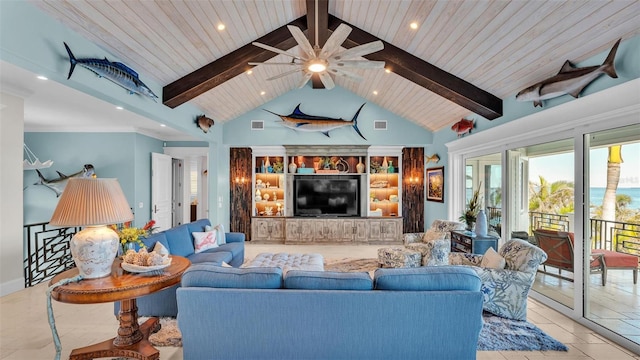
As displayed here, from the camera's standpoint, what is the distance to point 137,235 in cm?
253

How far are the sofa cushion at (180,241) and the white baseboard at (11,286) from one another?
1.94 metres

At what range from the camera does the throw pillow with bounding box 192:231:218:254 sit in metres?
4.32

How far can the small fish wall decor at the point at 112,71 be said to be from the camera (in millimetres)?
2871

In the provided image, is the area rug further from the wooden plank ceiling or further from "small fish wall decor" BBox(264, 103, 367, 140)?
"small fish wall decor" BBox(264, 103, 367, 140)

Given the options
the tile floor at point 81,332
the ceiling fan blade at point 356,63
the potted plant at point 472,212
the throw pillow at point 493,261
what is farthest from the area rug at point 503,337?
the ceiling fan blade at point 356,63

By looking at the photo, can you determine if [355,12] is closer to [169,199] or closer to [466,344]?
[466,344]

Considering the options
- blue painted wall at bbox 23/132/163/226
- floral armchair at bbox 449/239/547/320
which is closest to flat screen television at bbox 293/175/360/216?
blue painted wall at bbox 23/132/163/226

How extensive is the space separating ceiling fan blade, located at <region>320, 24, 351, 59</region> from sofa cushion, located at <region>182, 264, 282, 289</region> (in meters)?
2.22

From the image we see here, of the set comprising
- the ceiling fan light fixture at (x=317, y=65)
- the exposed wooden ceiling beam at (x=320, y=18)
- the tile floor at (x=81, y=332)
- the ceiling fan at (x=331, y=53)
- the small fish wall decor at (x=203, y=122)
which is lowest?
the tile floor at (x=81, y=332)

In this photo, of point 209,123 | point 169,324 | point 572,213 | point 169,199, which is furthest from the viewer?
point 169,199

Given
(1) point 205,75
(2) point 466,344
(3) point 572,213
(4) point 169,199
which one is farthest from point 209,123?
(3) point 572,213

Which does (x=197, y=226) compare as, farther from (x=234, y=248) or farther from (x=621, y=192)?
(x=621, y=192)

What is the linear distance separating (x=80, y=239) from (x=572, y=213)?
4.80m

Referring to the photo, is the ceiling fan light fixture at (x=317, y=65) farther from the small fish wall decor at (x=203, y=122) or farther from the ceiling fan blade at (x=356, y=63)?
the small fish wall decor at (x=203, y=122)
